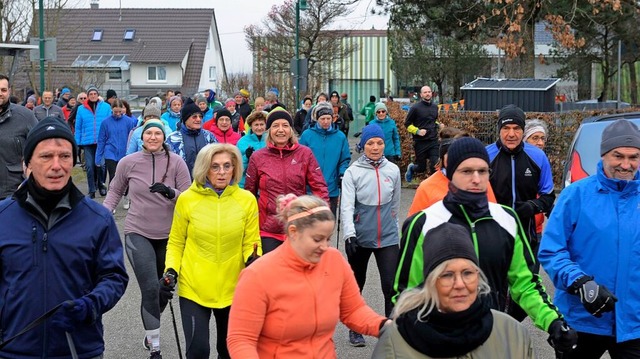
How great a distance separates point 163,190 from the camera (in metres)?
7.04

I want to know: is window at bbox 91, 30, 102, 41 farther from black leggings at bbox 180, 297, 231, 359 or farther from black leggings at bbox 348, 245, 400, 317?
black leggings at bbox 180, 297, 231, 359

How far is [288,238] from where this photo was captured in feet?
14.3

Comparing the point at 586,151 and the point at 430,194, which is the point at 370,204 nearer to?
the point at 430,194

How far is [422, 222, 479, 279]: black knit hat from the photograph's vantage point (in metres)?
3.73

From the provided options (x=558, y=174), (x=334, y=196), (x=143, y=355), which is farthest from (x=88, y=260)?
(x=558, y=174)

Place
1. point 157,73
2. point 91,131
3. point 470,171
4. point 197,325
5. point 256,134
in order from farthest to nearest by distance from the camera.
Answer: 1. point 157,73
2. point 91,131
3. point 256,134
4. point 197,325
5. point 470,171

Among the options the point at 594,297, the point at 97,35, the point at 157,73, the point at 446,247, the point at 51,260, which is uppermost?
the point at 97,35

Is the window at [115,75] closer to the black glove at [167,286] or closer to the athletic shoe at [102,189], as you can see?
the athletic shoe at [102,189]

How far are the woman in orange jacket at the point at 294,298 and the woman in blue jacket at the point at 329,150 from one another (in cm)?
542

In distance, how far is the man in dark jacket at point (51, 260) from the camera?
13.8ft

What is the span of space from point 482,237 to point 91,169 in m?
13.1

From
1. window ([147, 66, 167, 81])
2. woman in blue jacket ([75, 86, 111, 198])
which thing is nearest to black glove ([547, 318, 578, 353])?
woman in blue jacket ([75, 86, 111, 198])

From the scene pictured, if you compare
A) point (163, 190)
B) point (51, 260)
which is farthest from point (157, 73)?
point (51, 260)

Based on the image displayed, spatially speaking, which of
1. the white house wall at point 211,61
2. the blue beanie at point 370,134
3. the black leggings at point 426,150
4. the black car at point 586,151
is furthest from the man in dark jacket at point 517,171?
the white house wall at point 211,61
